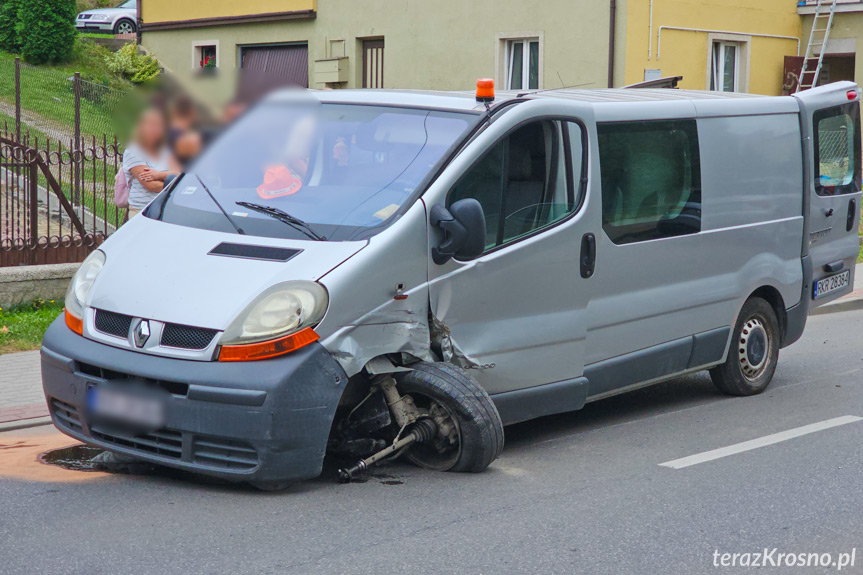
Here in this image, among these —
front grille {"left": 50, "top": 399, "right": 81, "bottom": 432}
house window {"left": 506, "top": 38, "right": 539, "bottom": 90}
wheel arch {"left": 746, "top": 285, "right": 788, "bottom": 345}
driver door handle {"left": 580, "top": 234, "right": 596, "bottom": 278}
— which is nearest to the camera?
front grille {"left": 50, "top": 399, "right": 81, "bottom": 432}

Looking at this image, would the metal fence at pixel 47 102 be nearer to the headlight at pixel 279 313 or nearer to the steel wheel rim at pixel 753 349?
the headlight at pixel 279 313

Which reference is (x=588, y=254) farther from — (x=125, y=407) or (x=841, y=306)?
(x=841, y=306)

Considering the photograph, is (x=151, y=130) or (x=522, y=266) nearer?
(x=151, y=130)

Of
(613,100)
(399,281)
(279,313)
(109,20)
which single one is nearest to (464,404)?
(399,281)

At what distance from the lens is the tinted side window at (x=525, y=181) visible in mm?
5469

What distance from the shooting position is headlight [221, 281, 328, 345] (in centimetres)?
466

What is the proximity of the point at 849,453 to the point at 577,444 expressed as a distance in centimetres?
151

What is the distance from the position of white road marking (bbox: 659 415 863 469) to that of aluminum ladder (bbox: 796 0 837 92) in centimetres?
1412

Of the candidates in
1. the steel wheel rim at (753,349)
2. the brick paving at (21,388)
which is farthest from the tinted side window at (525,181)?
the brick paving at (21,388)

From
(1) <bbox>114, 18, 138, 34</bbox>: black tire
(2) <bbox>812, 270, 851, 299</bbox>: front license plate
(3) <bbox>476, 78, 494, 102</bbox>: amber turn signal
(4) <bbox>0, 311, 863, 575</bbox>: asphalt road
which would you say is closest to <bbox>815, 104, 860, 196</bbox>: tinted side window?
(2) <bbox>812, 270, 851, 299</bbox>: front license plate

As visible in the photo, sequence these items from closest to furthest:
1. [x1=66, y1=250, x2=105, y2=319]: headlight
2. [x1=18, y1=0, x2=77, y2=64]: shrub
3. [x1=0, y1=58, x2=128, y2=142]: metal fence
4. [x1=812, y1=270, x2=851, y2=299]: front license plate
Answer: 1. [x1=66, y1=250, x2=105, y2=319]: headlight
2. [x1=812, y1=270, x2=851, y2=299]: front license plate
3. [x1=0, y1=58, x2=128, y2=142]: metal fence
4. [x1=18, y1=0, x2=77, y2=64]: shrub

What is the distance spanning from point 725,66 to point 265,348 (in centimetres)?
1665

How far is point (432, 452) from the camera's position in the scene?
541 centimetres

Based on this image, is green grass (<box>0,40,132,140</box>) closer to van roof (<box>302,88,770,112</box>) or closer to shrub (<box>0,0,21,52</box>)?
van roof (<box>302,88,770,112</box>)
